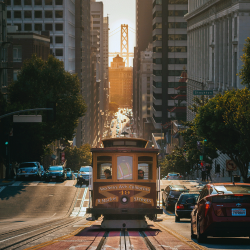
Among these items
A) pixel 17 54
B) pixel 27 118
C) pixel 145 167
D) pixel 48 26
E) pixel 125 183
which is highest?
pixel 48 26

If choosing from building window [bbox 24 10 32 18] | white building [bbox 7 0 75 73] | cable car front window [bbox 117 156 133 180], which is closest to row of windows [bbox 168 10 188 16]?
white building [bbox 7 0 75 73]

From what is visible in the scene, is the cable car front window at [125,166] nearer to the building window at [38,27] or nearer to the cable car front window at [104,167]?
the cable car front window at [104,167]

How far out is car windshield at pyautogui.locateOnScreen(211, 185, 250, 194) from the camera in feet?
42.9

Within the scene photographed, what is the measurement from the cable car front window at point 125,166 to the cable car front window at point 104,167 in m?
0.34

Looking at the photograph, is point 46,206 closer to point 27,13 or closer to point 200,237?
point 200,237

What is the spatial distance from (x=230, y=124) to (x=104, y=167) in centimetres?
1616

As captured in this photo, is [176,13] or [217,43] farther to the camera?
[176,13]

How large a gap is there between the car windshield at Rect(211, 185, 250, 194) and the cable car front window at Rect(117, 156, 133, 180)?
595 cm

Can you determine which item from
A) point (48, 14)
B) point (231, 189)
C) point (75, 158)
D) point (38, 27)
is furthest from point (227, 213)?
point (48, 14)

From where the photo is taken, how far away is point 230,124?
109 ft

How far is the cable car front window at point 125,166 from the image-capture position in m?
18.9

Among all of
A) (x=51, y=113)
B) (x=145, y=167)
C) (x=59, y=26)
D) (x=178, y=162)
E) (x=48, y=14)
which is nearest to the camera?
(x=145, y=167)

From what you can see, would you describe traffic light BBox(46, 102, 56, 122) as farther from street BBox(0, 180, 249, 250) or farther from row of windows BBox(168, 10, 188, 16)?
row of windows BBox(168, 10, 188, 16)

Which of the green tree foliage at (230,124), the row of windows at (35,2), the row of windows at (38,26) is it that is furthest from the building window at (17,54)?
the green tree foliage at (230,124)
